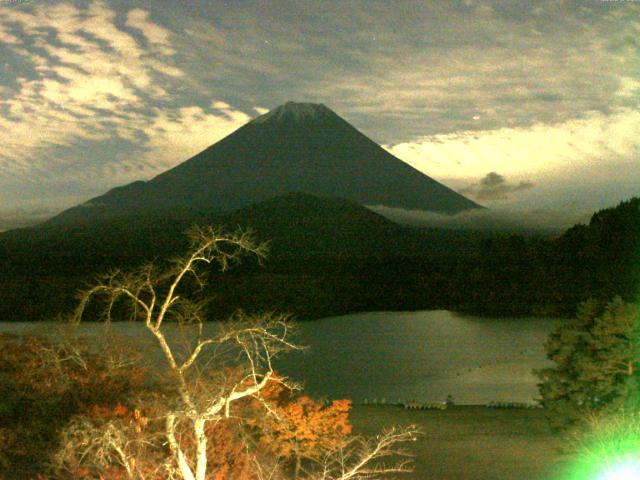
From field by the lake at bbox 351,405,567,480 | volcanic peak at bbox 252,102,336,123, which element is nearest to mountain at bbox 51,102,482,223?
volcanic peak at bbox 252,102,336,123

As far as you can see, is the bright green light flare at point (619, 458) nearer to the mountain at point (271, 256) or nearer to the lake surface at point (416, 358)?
the lake surface at point (416, 358)

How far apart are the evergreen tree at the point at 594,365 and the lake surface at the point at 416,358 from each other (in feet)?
20.3

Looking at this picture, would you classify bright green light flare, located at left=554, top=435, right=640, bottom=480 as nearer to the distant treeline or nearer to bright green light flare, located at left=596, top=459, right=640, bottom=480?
bright green light flare, located at left=596, top=459, right=640, bottom=480

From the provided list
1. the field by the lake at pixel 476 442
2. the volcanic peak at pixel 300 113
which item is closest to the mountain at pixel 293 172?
the volcanic peak at pixel 300 113

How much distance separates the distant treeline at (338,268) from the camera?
127ft

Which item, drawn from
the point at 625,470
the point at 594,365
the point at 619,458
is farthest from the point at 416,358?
the point at 625,470

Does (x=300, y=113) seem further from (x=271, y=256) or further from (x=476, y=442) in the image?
(x=476, y=442)

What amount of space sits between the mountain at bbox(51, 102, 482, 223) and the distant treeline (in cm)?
351

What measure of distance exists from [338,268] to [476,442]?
37.8 meters

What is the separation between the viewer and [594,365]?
9.73 metres

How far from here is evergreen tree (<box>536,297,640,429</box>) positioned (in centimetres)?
942

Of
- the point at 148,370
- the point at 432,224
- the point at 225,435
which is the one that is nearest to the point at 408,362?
the point at 148,370

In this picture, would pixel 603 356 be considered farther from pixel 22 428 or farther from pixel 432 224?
pixel 432 224

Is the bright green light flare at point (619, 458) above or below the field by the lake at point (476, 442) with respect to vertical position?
above
